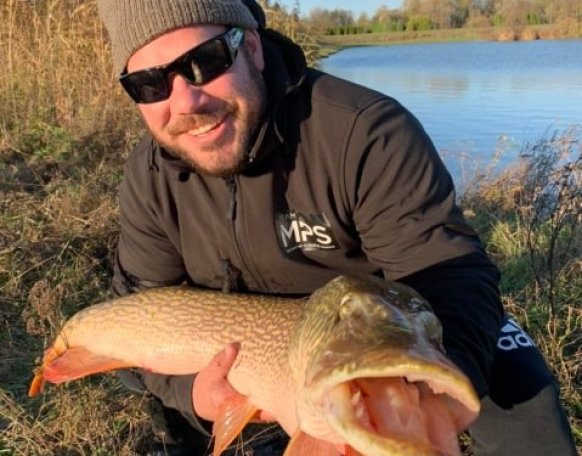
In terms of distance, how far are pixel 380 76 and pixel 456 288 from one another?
1514cm

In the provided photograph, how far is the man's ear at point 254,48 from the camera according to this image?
248 cm

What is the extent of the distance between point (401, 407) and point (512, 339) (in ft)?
4.06

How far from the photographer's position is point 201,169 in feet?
7.89

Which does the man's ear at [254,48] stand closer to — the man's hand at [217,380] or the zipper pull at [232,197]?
the zipper pull at [232,197]

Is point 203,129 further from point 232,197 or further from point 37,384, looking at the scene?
point 37,384

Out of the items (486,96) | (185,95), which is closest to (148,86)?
(185,95)

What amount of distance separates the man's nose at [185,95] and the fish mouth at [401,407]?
4.23 ft

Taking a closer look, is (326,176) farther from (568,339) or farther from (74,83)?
(74,83)

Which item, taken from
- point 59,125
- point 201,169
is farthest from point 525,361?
point 59,125

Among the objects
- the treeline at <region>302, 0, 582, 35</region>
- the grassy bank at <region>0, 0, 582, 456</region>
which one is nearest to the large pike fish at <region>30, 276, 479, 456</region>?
the grassy bank at <region>0, 0, 582, 456</region>

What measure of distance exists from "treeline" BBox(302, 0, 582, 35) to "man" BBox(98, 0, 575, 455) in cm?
3010

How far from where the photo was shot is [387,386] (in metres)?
→ 1.25

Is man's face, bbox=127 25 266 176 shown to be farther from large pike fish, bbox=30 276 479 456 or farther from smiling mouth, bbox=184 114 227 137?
large pike fish, bbox=30 276 479 456

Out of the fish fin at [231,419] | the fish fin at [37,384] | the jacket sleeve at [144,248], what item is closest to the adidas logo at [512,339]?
the fish fin at [231,419]
